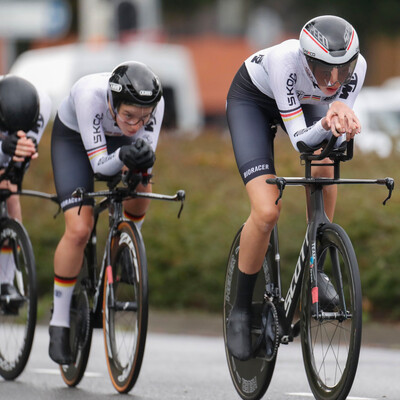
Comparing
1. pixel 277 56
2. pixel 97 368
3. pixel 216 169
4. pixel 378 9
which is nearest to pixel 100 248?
pixel 216 169

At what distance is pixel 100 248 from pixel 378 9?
87.8 ft

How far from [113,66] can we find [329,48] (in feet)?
52.0

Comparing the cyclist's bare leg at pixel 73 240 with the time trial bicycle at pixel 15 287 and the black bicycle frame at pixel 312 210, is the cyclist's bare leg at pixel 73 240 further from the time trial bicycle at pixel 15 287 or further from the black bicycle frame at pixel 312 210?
the black bicycle frame at pixel 312 210

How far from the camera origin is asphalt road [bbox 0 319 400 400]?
26.3 feet

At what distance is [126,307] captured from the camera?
7.73m

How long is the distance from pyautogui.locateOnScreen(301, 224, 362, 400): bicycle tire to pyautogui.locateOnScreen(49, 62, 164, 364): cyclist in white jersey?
1.24 metres

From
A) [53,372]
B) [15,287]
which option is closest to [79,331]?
[15,287]

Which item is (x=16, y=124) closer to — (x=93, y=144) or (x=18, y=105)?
(x=18, y=105)

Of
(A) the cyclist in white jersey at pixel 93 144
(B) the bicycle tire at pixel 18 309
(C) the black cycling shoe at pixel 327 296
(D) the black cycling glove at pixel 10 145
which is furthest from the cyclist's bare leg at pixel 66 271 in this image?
(C) the black cycling shoe at pixel 327 296

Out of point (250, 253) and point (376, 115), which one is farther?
point (376, 115)

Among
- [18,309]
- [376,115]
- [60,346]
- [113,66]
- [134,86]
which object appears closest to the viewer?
[134,86]

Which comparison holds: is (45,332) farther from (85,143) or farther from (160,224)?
(85,143)

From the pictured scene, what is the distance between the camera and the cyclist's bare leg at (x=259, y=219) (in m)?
7.11

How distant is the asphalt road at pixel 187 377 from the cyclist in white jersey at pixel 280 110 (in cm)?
83
